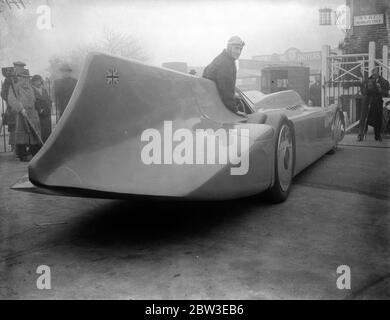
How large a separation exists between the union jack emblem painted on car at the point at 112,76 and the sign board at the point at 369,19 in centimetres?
1331

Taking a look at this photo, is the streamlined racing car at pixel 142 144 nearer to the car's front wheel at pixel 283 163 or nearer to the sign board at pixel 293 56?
the car's front wheel at pixel 283 163

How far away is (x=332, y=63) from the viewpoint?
1212cm

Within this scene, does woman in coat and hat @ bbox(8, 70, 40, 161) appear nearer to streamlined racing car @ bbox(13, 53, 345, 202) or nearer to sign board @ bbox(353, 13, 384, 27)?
streamlined racing car @ bbox(13, 53, 345, 202)

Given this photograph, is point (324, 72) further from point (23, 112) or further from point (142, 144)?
point (142, 144)

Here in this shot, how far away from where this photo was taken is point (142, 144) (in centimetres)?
262

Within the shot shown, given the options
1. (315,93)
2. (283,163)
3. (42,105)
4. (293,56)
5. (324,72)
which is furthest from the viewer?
(293,56)

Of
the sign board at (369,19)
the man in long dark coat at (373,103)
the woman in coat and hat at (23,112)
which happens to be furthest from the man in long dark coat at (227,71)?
the sign board at (369,19)

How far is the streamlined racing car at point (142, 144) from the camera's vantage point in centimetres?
246

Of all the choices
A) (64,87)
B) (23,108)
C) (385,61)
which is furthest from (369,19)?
(23,108)

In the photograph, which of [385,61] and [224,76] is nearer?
[224,76]

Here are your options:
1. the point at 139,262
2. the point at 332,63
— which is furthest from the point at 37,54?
the point at 332,63

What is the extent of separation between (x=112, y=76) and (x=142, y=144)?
0.42 meters
